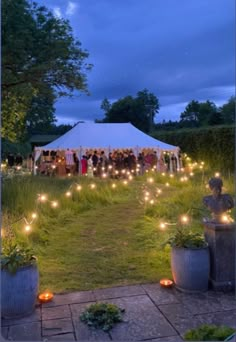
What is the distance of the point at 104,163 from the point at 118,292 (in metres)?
10.9

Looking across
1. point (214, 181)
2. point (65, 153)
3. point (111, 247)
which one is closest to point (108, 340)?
point (214, 181)

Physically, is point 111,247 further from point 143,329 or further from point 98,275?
point 143,329

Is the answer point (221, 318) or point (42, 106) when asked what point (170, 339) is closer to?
point (221, 318)

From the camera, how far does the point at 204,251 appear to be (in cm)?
295

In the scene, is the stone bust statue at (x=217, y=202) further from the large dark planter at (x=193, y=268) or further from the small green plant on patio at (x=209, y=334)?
the small green plant on patio at (x=209, y=334)

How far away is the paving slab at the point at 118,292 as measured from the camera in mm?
2924

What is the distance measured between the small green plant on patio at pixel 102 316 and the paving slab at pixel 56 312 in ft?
0.49

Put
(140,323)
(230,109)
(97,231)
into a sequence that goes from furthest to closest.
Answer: (230,109)
(97,231)
(140,323)

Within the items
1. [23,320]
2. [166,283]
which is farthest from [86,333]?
[166,283]

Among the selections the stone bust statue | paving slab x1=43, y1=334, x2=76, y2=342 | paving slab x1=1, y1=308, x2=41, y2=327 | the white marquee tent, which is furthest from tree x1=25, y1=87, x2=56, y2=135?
paving slab x1=43, y1=334, x2=76, y2=342

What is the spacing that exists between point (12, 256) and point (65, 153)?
37.9ft

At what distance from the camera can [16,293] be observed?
2535 millimetres

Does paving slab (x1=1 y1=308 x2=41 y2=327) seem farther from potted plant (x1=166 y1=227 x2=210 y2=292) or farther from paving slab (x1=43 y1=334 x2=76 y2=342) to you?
potted plant (x1=166 y1=227 x2=210 y2=292)

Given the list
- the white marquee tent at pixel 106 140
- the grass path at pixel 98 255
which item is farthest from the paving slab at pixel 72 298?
the white marquee tent at pixel 106 140
